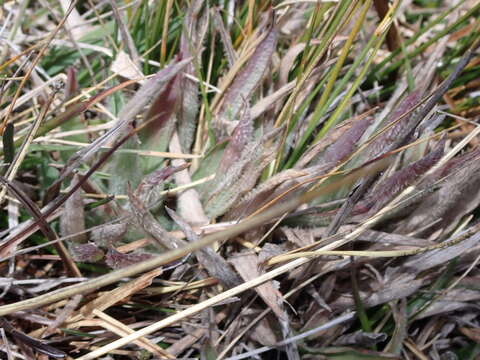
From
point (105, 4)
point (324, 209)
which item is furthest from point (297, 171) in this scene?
point (105, 4)

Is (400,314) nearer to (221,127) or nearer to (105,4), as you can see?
(221,127)

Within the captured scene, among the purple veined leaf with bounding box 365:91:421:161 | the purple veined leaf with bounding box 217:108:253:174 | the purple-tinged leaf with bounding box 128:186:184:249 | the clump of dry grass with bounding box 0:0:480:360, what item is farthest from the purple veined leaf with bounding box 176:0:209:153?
the purple veined leaf with bounding box 365:91:421:161

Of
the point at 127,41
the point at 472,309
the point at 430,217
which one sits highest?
the point at 127,41

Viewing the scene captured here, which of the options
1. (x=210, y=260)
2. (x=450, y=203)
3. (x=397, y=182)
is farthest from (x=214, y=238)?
(x=450, y=203)

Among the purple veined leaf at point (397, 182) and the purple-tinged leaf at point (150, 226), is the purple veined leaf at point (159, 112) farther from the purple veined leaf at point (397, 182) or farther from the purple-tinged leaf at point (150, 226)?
the purple veined leaf at point (397, 182)

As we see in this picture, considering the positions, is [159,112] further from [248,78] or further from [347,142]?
[347,142]

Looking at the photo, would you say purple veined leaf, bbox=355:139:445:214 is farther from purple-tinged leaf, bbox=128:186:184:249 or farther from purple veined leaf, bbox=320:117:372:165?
purple-tinged leaf, bbox=128:186:184:249

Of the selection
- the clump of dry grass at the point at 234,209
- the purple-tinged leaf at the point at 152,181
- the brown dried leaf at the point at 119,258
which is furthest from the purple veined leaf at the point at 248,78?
the brown dried leaf at the point at 119,258

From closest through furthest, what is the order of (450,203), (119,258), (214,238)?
(214,238), (119,258), (450,203)
